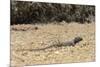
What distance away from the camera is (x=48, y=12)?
2301 millimetres

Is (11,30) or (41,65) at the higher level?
(11,30)

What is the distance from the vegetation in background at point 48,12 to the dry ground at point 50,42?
65mm

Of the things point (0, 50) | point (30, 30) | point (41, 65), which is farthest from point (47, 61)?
point (0, 50)

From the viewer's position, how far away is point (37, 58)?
224 centimetres

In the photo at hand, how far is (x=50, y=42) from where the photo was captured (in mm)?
2305

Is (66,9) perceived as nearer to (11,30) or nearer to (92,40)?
(92,40)

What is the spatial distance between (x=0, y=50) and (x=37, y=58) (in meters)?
0.42

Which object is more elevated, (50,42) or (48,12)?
(48,12)

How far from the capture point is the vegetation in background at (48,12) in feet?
7.10

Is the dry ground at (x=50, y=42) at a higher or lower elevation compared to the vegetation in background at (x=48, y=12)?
lower

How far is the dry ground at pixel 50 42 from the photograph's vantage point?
2.16m

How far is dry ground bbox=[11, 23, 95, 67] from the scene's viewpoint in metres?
2.16

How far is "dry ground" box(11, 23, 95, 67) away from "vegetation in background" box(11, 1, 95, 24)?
→ 0.21ft

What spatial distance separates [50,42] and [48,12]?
1.14 ft
